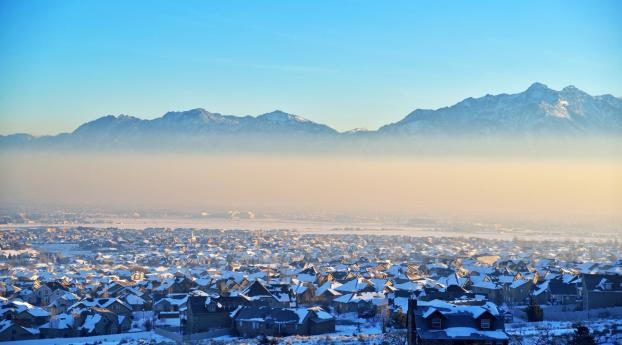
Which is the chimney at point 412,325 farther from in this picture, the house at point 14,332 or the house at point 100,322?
the house at point 14,332


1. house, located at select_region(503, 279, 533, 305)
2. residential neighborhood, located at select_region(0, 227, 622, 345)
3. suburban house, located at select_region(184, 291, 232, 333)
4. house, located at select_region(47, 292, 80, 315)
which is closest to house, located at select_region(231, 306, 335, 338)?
residential neighborhood, located at select_region(0, 227, 622, 345)

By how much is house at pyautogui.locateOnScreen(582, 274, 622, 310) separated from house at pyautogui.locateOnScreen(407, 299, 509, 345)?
15.4 metres

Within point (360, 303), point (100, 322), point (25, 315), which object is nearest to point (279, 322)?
point (360, 303)

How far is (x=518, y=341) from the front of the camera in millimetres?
31516

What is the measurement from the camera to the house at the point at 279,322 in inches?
1567

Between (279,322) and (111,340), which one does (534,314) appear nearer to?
(279,322)

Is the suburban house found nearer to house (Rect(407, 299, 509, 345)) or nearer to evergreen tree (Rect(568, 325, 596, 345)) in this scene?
house (Rect(407, 299, 509, 345))

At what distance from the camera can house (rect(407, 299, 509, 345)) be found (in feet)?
96.5

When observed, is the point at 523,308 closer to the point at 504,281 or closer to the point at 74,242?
the point at 504,281

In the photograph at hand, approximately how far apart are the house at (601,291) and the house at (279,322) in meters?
13.2

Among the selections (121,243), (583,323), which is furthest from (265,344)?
(121,243)

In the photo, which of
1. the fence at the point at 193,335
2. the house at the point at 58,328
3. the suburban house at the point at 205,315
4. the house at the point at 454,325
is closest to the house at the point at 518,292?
the suburban house at the point at 205,315

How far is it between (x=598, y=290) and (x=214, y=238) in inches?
3657

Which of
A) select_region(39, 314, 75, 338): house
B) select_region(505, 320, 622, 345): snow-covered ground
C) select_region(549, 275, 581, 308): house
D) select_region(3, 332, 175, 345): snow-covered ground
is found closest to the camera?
select_region(505, 320, 622, 345): snow-covered ground
